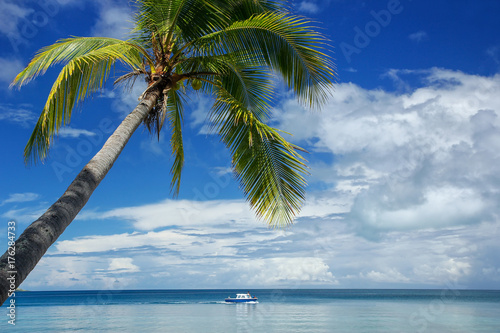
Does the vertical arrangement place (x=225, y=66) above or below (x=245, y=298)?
above

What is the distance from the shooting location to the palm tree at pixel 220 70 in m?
5.65

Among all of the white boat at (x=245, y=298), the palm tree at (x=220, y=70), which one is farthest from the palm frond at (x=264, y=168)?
the white boat at (x=245, y=298)

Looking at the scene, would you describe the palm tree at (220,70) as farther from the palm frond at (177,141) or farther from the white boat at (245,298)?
the white boat at (245,298)

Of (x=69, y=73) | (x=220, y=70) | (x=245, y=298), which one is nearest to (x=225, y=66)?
(x=220, y=70)

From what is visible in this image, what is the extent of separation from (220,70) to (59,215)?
444 cm

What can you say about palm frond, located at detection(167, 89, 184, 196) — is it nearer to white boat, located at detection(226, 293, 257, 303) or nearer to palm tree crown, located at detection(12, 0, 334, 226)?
palm tree crown, located at detection(12, 0, 334, 226)

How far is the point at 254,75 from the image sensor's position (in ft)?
25.5

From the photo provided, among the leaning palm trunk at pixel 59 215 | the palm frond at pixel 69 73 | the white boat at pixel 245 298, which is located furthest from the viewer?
the white boat at pixel 245 298

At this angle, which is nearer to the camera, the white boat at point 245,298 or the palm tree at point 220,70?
the palm tree at point 220,70

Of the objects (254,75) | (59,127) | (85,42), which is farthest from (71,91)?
(254,75)

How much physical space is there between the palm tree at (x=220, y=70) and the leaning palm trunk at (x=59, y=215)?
0.04 m

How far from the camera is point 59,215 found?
3602mm

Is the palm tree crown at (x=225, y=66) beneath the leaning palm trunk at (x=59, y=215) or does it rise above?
above

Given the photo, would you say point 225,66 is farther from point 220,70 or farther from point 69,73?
point 69,73
